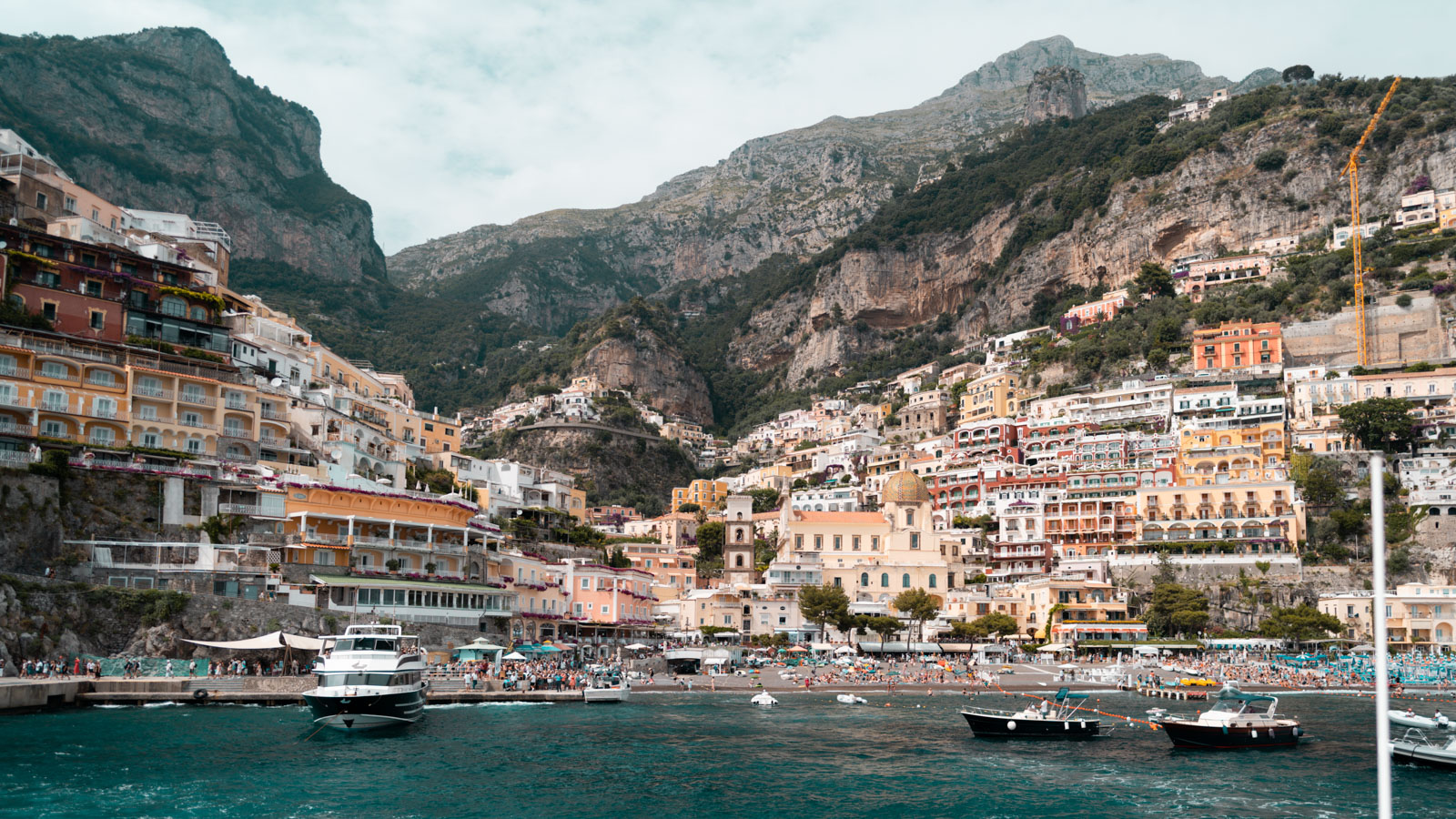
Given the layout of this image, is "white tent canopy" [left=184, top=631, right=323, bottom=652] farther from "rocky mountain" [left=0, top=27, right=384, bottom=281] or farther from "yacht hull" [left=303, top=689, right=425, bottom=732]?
"rocky mountain" [left=0, top=27, right=384, bottom=281]

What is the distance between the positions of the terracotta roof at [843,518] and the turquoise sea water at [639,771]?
4711 cm

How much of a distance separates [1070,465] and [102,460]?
280ft

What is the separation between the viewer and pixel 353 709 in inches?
1656

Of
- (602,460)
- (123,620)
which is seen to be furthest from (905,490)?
(123,620)

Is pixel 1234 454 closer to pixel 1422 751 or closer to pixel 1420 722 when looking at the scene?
pixel 1420 722

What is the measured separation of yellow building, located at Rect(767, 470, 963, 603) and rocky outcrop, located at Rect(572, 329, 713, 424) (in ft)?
251

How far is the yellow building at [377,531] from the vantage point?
2409 inches

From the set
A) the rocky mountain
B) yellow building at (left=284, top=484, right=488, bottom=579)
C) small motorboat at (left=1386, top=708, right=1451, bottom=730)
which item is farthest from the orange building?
the rocky mountain

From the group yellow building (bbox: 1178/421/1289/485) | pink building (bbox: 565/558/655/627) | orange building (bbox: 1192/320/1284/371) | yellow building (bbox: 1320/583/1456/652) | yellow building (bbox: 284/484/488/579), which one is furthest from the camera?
orange building (bbox: 1192/320/1284/371)

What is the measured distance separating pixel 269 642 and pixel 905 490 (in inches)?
2304

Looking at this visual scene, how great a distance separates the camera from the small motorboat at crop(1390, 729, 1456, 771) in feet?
126

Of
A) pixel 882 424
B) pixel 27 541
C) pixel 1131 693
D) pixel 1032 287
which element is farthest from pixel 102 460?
pixel 1032 287

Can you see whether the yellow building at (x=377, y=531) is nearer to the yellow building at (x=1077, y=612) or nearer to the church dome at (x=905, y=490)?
the church dome at (x=905, y=490)

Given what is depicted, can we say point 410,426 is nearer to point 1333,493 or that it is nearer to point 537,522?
point 537,522
